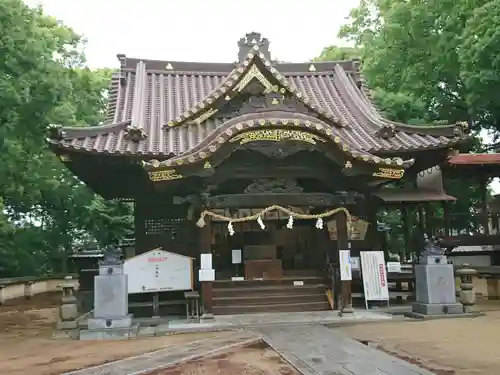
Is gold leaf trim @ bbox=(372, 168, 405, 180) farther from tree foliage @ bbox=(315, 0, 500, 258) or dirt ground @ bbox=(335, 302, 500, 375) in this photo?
tree foliage @ bbox=(315, 0, 500, 258)

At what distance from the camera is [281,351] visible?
28.7 ft

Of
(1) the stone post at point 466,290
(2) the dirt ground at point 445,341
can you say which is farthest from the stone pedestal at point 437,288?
(2) the dirt ground at point 445,341

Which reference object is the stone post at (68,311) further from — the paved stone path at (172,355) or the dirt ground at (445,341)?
the dirt ground at (445,341)

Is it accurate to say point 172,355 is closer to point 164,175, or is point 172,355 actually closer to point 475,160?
point 164,175

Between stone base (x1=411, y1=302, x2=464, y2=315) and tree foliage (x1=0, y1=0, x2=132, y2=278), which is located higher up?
tree foliage (x1=0, y1=0, x2=132, y2=278)

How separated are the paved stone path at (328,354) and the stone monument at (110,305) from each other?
3128mm

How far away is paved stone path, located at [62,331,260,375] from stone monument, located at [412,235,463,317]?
453cm

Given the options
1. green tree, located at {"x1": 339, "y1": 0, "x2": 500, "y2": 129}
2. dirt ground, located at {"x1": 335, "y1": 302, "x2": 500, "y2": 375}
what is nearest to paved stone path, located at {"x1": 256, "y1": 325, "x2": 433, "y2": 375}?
dirt ground, located at {"x1": 335, "y1": 302, "x2": 500, "y2": 375}

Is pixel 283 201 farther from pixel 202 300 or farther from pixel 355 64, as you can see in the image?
pixel 355 64

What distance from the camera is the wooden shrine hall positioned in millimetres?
12602

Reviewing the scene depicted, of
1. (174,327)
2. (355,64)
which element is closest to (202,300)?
(174,327)

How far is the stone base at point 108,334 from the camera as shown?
11266 mm

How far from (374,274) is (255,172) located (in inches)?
167

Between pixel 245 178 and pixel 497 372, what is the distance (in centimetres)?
812
